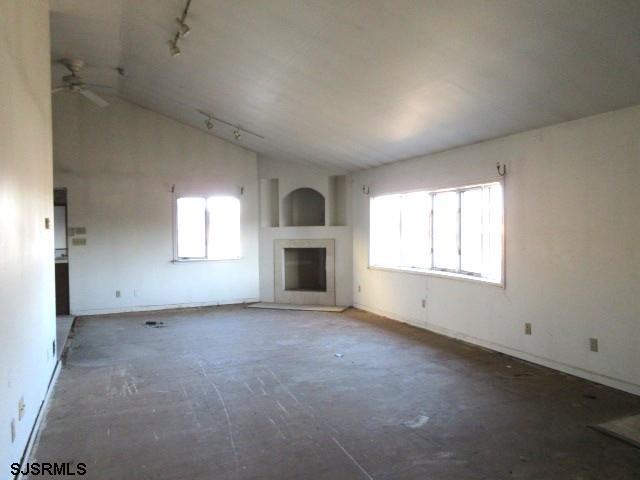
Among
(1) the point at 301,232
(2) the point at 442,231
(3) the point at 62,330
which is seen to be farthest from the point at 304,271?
(3) the point at 62,330

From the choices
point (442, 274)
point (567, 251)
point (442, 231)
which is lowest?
point (442, 274)

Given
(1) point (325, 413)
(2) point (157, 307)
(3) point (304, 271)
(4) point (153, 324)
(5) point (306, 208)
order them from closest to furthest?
1. (1) point (325, 413)
2. (4) point (153, 324)
3. (2) point (157, 307)
4. (3) point (304, 271)
5. (5) point (306, 208)

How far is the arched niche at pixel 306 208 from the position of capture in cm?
918

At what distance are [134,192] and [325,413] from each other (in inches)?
226

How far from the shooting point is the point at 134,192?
800 centimetres

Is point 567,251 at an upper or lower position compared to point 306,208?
lower

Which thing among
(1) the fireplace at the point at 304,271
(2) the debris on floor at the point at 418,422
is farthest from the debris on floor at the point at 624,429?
(1) the fireplace at the point at 304,271

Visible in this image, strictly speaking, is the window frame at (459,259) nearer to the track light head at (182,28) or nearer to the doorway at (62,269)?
the track light head at (182,28)

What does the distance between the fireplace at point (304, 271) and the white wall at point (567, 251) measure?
2890mm

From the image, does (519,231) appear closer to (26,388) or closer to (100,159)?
(26,388)

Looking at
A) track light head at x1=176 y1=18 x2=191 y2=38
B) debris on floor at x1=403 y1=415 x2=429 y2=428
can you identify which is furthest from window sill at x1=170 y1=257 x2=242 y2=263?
debris on floor at x1=403 y1=415 x2=429 y2=428

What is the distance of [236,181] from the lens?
343 inches

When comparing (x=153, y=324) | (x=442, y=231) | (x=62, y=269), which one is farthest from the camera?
(x=62, y=269)

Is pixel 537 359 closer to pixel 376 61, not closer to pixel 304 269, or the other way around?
pixel 376 61
